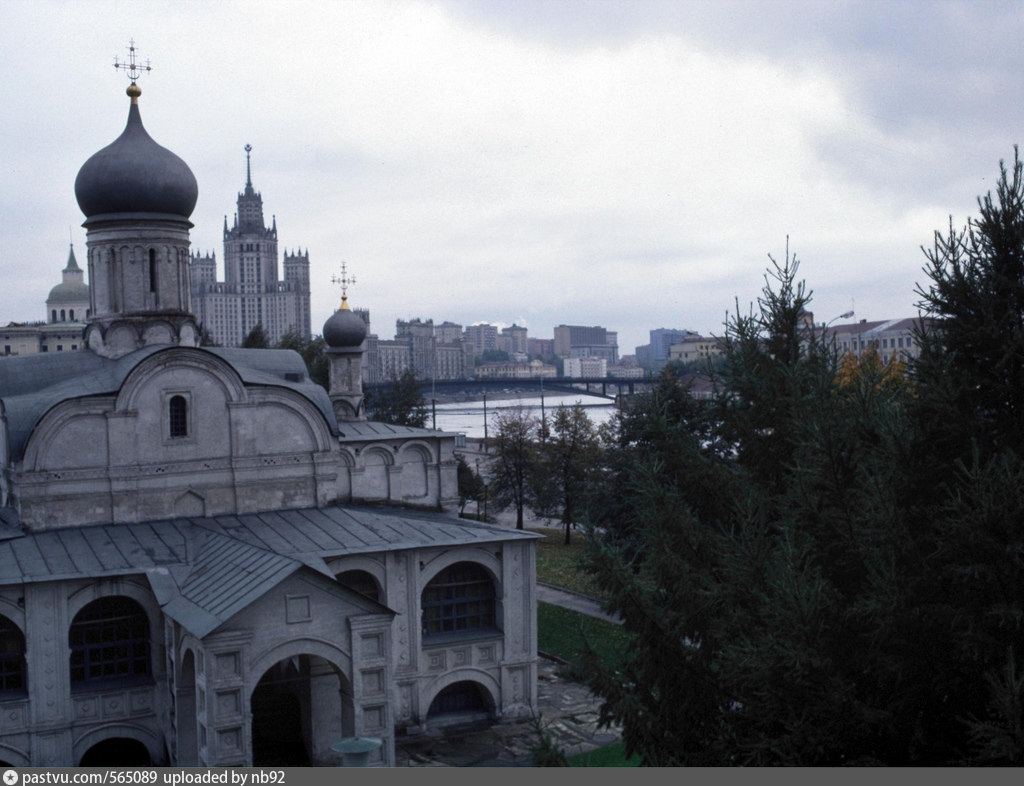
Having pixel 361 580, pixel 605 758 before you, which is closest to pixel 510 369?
pixel 361 580

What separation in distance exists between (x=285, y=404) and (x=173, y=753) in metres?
7.00

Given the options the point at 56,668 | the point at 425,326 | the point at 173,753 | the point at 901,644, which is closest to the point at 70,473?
the point at 56,668

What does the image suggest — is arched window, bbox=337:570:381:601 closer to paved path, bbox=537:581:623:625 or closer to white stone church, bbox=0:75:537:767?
white stone church, bbox=0:75:537:767

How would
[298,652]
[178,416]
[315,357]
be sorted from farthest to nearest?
[315,357] → [178,416] → [298,652]

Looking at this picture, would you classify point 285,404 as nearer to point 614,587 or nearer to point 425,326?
point 614,587

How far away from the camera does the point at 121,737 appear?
660 inches

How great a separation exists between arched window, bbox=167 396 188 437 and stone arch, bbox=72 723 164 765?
17.8 feet

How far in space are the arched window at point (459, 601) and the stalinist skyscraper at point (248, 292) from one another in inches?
4715

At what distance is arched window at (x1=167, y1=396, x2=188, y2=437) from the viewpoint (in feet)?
63.5

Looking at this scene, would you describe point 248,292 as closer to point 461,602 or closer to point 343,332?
point 343,332

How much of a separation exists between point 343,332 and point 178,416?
9025 mm

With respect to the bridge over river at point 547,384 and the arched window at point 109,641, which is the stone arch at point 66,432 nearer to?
the arched window at point 109,641

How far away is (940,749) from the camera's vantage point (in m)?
7.18

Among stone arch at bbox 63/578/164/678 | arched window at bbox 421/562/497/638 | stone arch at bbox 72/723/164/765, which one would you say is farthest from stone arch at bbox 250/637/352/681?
arched window at bbox 421/562/497/638
